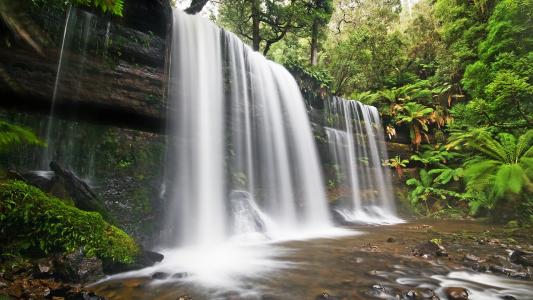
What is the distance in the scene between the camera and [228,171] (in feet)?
27.9

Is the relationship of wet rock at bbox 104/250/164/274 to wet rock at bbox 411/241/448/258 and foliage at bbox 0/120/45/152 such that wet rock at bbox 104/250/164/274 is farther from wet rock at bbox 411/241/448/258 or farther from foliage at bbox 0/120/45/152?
wet rock at bbox 411/241/448/258

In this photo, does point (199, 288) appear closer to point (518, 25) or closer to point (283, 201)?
point (283, 201)

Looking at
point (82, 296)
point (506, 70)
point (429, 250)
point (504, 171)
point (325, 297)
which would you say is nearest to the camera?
point (82, 296)

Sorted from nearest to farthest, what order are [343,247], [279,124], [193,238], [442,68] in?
1. [343,247]
2. [193,238]
3. [279,124]
4. [442,68]

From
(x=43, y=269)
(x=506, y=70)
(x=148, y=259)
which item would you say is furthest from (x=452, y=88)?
(x=43, y=269)

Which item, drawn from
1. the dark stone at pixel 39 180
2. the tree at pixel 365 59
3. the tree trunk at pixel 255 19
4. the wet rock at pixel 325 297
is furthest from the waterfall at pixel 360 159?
the dark stone at pixel 39 180

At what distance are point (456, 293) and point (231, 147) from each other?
668cm

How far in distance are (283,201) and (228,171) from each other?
2292 mm

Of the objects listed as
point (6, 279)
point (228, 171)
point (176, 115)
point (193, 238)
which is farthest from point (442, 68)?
point (6, 279)

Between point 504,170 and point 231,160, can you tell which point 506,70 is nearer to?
point 504,170

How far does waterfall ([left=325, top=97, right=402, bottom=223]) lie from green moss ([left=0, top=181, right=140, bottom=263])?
8898 millimetres

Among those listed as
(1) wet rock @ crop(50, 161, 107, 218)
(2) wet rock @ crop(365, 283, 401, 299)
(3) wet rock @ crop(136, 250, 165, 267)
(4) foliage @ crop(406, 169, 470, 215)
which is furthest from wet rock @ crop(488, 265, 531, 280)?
(4) foliage @ crop(406, 169, 470, 215)

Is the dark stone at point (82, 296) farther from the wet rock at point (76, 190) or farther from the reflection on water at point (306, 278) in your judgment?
the wet rock at point (76, 190)

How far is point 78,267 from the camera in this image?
11.2 feet
